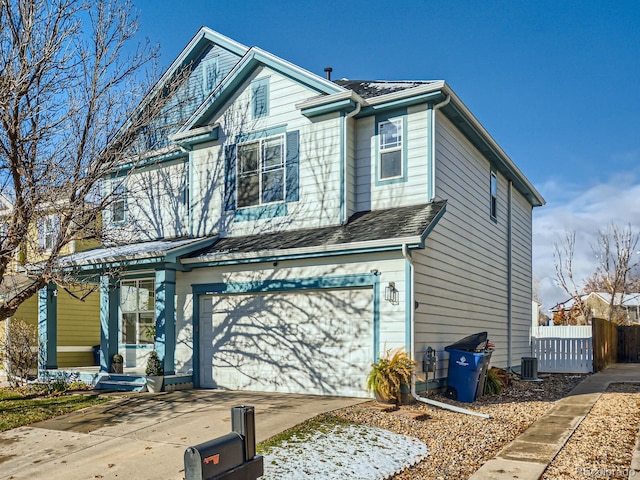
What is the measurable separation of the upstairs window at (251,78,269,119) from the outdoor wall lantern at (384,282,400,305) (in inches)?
217

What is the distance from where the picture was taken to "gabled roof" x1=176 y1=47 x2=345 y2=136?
12565 mm

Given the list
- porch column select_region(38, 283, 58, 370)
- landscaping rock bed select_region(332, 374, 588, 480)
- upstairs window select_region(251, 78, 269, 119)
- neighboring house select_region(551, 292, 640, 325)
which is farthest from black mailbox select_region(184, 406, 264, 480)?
neighboring house select_region(551, 292, 640, 325)

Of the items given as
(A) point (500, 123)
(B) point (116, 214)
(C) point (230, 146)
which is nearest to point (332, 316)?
(C) point (230, 146)

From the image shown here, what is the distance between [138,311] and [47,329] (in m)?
2.24

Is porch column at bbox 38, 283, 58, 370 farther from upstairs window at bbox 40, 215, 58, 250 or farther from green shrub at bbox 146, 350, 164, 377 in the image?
green shrub at bbox 146, 350, 164, 377

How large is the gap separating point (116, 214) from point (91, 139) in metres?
6.01

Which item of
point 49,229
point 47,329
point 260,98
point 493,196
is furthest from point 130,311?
point 493,196

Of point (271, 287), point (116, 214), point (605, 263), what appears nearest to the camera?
point (271, 287)

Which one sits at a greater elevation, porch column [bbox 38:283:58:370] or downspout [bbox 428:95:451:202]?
downspout [bbox 428:95:451:202]

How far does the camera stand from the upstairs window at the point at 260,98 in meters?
13.5

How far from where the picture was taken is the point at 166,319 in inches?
494

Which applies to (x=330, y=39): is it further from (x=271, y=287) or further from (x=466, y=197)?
(x=271, y=287)

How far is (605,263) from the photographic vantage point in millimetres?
37469

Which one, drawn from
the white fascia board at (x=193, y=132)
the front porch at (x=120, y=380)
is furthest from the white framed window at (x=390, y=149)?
the front porch at (x=120, y=380)
